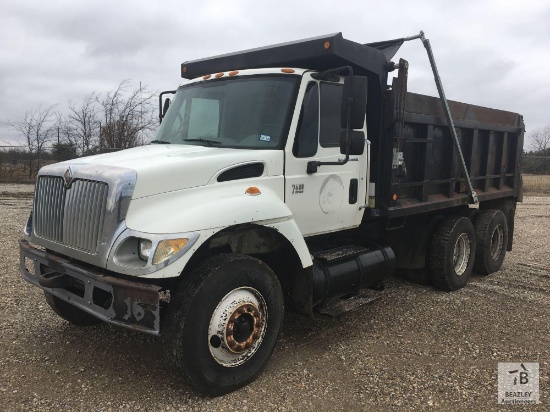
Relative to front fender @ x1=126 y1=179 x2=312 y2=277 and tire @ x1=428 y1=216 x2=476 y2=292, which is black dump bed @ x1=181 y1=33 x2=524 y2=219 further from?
front fender @ x1=126 y1=179 x2=312 y2=277

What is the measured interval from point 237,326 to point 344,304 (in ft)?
5.31

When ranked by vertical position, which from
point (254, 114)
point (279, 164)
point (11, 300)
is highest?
point (254, 114)

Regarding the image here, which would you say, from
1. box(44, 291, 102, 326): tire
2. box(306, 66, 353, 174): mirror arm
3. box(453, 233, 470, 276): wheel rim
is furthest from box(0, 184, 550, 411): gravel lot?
box(306, 66, 353, 174): mirror arm

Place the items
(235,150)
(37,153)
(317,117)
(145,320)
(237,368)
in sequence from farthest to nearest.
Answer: (37,153)
(317,117)
(235,150)
(237,368)
(145,320)

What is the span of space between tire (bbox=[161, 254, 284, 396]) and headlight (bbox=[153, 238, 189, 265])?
0.31m

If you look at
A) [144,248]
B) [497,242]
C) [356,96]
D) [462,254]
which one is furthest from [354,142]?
[497,242]

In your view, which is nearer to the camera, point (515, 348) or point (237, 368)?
point (237, 368)

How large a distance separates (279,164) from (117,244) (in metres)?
1.52

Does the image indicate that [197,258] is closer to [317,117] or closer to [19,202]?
[317,117]

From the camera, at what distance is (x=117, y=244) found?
322 centimetres

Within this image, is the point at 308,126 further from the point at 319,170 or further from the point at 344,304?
the point at 344,304

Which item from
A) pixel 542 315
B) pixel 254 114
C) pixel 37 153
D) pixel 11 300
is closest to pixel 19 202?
pixel 37 153

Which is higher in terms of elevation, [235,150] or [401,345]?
[235,150]

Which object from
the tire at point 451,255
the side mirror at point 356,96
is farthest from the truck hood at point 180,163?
the tire at point 451,255
